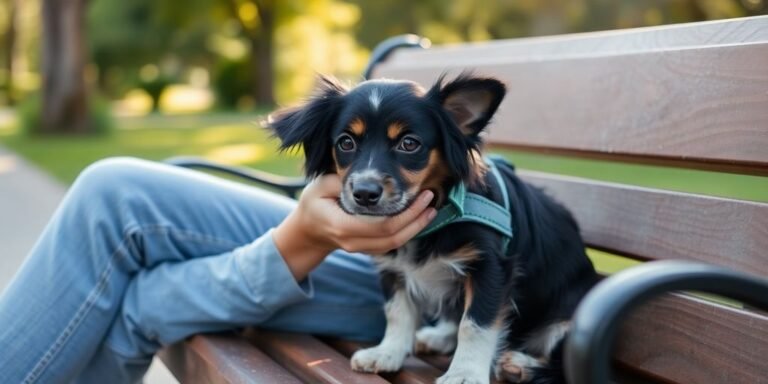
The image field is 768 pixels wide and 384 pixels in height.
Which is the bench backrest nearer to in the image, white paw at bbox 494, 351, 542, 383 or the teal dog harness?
white paw at bbox 494, 351, 542, 383

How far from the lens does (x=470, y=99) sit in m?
2.36

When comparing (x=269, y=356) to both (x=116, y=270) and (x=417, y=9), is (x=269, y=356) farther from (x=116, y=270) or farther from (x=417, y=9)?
(x=417, y=9)

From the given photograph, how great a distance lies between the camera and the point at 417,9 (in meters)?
33.6

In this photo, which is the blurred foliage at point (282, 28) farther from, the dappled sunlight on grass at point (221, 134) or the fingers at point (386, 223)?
the fingers at point (386, 223)

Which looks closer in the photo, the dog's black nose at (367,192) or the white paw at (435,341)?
the dog's black nose at (367,192)

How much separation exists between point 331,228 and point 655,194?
0.85 m

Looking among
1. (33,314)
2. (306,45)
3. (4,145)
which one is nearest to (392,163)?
(33,314)

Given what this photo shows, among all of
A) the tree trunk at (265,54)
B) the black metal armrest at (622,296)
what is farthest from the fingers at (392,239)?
the tree trunk at (265,54)

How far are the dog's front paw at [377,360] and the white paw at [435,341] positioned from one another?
0.25 meters

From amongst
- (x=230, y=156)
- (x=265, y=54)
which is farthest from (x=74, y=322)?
(x=265, y=54)

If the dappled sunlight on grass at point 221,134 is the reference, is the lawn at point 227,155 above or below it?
above

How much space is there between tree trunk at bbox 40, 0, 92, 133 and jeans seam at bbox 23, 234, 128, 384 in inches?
650

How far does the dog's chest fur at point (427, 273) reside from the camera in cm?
240

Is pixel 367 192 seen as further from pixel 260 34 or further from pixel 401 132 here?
pixel 260 34
